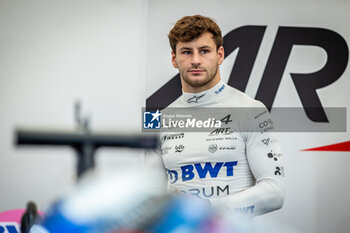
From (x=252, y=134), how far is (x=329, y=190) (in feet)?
3.40

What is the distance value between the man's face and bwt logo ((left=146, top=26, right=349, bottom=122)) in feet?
1.92

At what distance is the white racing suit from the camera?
143 centimetres

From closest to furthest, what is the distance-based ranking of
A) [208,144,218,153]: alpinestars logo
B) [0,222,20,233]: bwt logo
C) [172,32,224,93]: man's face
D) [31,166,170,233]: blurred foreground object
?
[31,166,170,233]: blurred foreground object < [208,144,218,153]: alpinestars logo < [172,32,224,93]: man's face < [0,222,20,233]: bwt logo

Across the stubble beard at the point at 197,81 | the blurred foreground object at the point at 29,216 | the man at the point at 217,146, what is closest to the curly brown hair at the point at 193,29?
the man at the point at 217,146

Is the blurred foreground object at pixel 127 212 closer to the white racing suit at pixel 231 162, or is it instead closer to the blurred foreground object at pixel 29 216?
the white racing suit at pixel 231 162

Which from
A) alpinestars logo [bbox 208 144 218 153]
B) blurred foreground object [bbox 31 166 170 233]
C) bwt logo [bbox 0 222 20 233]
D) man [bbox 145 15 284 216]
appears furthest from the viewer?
bwt logo [bbox 0 222 20 233]

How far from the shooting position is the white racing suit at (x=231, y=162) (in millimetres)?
1435

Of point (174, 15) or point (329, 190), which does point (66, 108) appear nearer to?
point (174, 15)

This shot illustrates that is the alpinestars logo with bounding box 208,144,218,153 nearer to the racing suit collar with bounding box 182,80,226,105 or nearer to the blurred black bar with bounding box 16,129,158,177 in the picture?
the racing suit collar with bounding box 182,80,226,105

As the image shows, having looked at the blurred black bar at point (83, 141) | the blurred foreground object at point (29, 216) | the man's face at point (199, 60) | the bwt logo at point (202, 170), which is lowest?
the blurred foreground object at point (29, 216)

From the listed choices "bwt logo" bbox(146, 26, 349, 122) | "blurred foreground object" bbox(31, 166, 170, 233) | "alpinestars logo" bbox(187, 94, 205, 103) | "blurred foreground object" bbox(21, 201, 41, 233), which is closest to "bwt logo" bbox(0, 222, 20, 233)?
"blurred foreground object" bbox(21, 201, 41, 233)

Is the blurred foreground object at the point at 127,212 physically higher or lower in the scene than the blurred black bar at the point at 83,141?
lower

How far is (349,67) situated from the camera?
2363 millimetres

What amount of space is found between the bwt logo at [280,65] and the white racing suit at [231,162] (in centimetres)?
67
